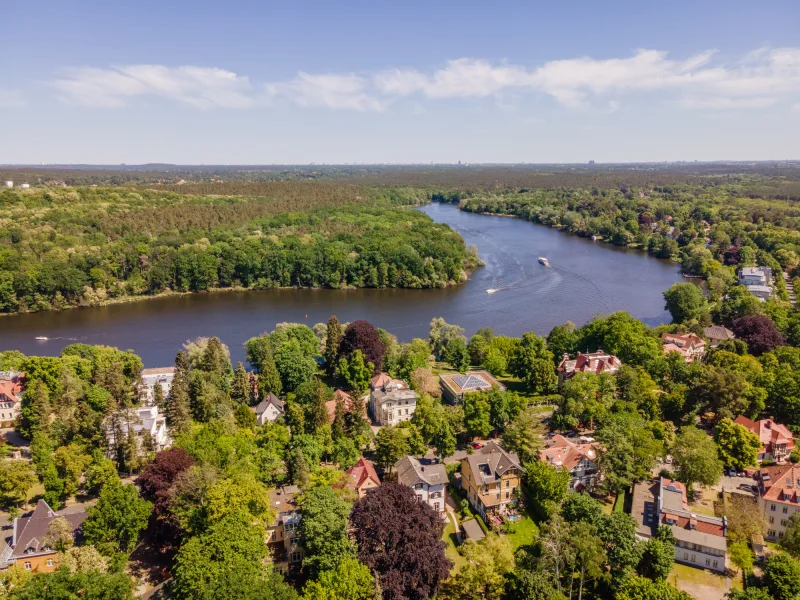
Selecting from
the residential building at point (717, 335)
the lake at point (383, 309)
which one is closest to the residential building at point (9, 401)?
the lake at point (383, 309)

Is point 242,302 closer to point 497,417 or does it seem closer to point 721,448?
point 497,417

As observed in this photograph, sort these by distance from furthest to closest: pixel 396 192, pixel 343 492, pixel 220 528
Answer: pixel 396 192 → pixel 343 492 → pixel 220 528

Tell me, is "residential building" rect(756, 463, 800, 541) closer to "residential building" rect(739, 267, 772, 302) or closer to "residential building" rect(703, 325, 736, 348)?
"residential building" rect(703, 325, 736, 348)

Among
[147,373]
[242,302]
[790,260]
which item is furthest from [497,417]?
[790,260]

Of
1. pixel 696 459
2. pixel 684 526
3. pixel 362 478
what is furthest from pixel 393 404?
pixel 684 526

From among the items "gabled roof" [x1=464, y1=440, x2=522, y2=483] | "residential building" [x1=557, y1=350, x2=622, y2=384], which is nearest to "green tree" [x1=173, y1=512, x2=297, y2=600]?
"gabled roof" [x1=464, y1=440, x2=522, y2=483]

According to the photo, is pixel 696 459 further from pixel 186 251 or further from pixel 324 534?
pixel 186 251
